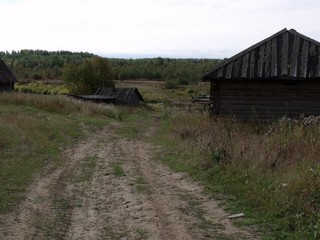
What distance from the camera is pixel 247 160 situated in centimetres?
917

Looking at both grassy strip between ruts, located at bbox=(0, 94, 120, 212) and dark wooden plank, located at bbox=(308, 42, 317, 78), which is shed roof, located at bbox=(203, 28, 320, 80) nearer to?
dark wooden plank, located at bbox=(308, 42, 317, 78)

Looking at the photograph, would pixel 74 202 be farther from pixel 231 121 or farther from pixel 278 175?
pixel 231 121

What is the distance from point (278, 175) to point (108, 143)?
907cm

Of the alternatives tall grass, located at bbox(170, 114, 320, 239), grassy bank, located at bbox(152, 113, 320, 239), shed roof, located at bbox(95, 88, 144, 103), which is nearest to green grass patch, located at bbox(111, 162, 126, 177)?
grassy bank, located at bbox(152, 113, 320, 239)

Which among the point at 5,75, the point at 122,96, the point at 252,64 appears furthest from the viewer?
the point at 122,96

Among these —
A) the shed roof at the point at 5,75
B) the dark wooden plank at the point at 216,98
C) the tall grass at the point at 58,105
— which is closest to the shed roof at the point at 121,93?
the shed roof at the point at 5,75

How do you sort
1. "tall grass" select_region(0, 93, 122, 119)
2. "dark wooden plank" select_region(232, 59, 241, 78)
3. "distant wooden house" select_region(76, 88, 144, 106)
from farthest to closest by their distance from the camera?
"distant wooden house" select_region(76, 88, 144, 106)
"tall grass" select_region(0, 93, 122, 119)
"dark wooden plank" select_region(232, 59, 241, 78)

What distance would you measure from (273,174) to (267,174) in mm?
115

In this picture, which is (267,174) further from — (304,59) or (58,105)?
(58,105)

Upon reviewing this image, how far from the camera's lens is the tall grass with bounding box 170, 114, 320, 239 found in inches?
256

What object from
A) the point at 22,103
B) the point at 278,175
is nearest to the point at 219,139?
the point at 278,175

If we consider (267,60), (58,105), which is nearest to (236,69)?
(267,60)

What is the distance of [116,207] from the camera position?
7.70 m

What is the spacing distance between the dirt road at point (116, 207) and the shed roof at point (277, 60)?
6806mm
